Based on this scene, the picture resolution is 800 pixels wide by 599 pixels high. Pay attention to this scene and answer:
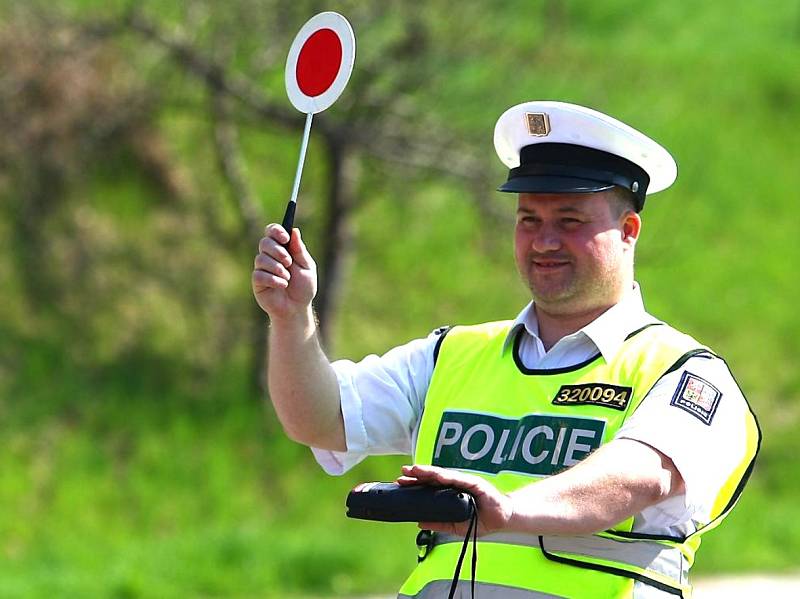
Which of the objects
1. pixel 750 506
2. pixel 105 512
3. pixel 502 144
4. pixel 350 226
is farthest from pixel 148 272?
pixel 502 144

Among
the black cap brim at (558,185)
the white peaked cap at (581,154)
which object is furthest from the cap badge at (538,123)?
the black cap brim at (558,185)

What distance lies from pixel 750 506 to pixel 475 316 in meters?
3.41

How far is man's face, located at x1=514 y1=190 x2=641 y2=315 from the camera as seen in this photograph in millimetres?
3459

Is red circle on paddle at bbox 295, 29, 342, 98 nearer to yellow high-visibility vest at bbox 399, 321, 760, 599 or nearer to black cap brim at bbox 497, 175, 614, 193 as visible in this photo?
black cap brim at bbox 497, 175, 614, 193

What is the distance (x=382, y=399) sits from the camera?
372 centimetres

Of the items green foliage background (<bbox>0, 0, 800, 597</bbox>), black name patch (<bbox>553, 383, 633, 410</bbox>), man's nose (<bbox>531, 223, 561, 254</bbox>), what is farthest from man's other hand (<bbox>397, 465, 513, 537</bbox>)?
green foliage background (<bbox>0, 0, 800, 597</bbox>)

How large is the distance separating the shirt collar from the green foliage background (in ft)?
18.9

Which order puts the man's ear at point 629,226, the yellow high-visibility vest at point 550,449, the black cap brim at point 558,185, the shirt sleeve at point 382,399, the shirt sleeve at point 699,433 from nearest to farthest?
the shirt sleeve at point 699,433
the yellow high-visibility vest at point 550,449
the black cap brim at point 558,185
the man's ear at point 629,226
the shirt sleeve at point 382,399

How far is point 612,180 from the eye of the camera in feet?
11.5

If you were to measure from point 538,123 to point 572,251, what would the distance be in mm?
382

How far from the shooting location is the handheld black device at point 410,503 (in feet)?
9.08

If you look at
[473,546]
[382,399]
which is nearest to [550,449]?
[473,546]

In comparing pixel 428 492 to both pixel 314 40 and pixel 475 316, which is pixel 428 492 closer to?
pixel 314 40

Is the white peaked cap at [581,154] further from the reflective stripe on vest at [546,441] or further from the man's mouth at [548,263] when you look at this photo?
Answer: the reflective stripe on vest at [546,441]
